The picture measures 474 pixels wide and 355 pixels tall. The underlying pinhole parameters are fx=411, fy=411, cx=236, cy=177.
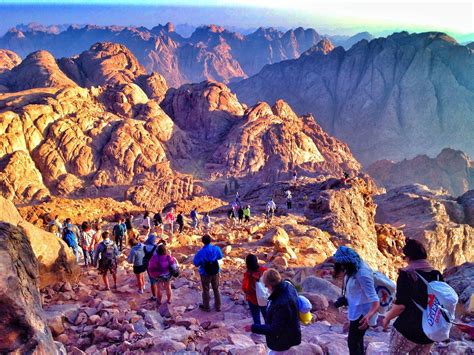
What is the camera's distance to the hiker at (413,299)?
4.65m

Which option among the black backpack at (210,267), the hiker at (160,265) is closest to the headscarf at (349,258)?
the black backpack at (210,267)

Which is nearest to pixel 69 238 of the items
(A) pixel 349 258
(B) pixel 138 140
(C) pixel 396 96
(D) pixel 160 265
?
(D) pixel 160 265

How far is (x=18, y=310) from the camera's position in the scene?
14.3 ft

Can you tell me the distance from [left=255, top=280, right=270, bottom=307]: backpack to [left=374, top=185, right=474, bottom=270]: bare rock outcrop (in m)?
24.0

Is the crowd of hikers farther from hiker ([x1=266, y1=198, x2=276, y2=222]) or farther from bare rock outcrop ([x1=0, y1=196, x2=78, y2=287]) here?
hiker ([x1=266, y1=198, x2=276, y2=222])

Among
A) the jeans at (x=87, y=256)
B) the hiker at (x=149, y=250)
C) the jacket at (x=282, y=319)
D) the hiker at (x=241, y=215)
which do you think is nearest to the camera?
the jacket at (x=282, y=319)

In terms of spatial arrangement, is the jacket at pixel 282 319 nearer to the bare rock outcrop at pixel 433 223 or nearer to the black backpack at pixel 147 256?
the black backpack at pixel 147 256

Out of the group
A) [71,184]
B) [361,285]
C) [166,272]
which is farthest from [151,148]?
[361,285]

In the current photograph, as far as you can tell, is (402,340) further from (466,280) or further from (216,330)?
(466,280)

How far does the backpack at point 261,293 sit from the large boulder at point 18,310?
11.5 feet

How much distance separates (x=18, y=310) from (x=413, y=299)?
4.34m

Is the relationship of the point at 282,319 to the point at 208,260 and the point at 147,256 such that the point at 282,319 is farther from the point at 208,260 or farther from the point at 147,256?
the point at 147,256

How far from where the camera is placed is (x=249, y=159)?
2299 inches

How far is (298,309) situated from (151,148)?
166 feet
